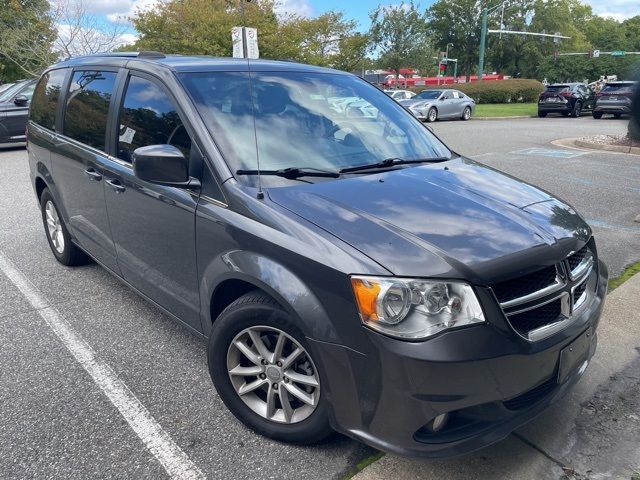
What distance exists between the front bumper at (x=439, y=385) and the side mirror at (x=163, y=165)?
3.94 ft

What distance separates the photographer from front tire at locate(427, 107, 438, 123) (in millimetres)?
23214

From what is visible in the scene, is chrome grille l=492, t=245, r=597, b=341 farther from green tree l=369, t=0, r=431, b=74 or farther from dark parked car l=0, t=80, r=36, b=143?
green tree l=369, t=0, r=431, b=74

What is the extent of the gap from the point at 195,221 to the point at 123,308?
170 centimetres

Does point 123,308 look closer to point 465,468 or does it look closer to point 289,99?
point 289,99

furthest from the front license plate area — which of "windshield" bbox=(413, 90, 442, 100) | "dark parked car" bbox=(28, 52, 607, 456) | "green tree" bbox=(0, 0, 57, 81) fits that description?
"green tree" bbox=(0, 0, 57, 81)

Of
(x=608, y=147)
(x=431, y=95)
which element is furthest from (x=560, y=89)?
(x=608, y=147)

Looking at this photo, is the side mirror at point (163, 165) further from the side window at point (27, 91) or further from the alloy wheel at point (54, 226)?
the side window at point (27, 91)

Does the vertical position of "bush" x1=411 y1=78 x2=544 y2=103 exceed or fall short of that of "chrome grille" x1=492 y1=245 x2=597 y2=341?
it exceeds it

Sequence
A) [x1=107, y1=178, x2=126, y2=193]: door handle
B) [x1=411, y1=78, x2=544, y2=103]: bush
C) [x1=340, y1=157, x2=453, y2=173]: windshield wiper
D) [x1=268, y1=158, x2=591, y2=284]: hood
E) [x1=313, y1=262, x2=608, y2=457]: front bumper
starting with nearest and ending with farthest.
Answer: [x1=313, y1=262, x2=608, y2=457]: front bumper, [x1=268, y1=158, x2=591, y2=284]: hood, [x1=340, y1=157, x2=453, y2=173]: windshield wiper, [x1=107, y1=178, x2=126, y2=193]: door handle, [x1=411, y1=78, x2=544, y2=103]: bush

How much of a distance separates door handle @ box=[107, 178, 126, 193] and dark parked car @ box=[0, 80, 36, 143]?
1058cm

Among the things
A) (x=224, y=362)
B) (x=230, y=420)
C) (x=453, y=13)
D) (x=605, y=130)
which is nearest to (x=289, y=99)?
(x=224, y=362)

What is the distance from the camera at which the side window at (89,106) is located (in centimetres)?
374

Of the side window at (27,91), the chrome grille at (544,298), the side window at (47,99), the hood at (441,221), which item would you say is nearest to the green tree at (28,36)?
the side window at (27,91)

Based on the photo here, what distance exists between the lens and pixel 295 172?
2.77 m
